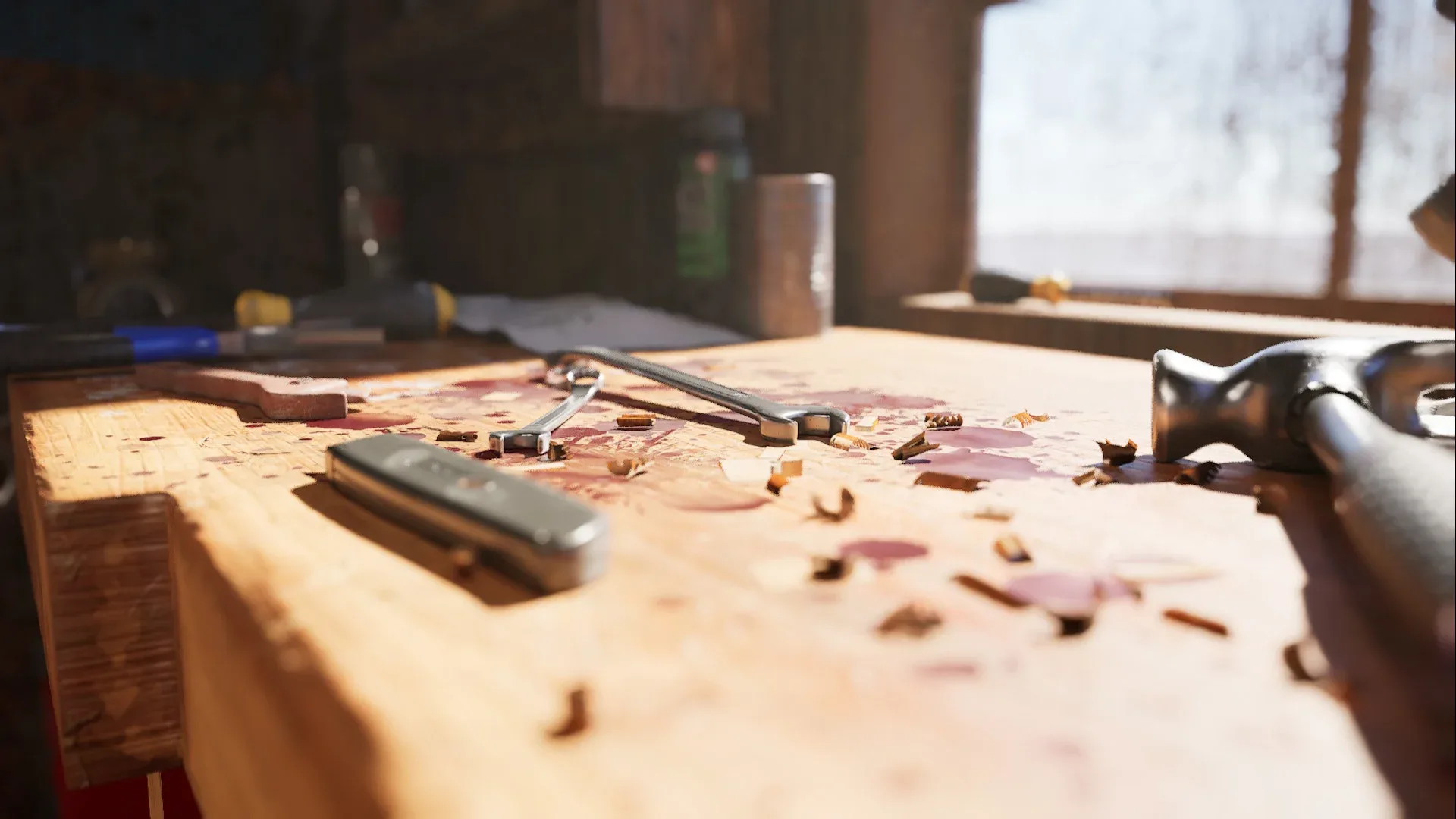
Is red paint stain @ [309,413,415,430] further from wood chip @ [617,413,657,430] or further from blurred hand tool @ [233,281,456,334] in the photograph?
blurred hand tool @ [233,281,456,334]

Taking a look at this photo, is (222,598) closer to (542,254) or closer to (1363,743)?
(1363,743)

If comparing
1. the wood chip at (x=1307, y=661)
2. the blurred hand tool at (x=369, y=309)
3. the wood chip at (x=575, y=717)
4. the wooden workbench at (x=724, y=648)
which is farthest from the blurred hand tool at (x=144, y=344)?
the wood chip at (x=1307, y=661)

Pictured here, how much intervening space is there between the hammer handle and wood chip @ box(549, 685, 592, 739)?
0.68ft

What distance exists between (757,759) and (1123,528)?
0.74 feet

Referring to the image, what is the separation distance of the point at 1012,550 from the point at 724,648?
0.43 ft

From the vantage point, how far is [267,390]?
63cm

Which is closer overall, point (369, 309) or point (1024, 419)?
point (1024, 419)

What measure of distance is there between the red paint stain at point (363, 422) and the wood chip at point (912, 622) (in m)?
0.41

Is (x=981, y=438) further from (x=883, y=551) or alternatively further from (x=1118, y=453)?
(x=883, y=551)

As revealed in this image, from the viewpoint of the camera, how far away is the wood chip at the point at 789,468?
472 millimetres

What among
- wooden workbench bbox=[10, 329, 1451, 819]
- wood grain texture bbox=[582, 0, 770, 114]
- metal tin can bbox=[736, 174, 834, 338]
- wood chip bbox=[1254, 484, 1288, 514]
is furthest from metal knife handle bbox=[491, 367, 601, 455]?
wood grain texture bbox=[582, 0, 770, 114]

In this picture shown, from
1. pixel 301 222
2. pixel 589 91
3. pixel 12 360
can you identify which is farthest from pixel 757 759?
pixel 301 222

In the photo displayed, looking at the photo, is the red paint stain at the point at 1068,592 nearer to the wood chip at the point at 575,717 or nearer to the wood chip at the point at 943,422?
the wood chip at the point at 575,717

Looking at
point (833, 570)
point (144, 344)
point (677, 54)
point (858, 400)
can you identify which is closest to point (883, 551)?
point (833, 570)
